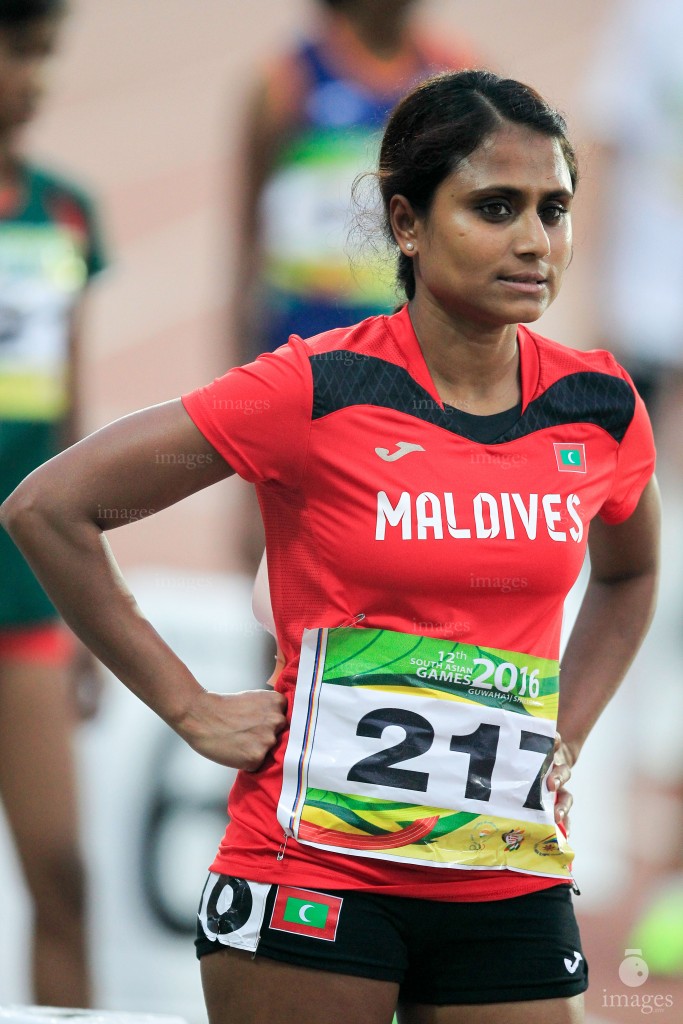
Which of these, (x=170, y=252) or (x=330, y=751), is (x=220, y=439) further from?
(x=170, y=252)

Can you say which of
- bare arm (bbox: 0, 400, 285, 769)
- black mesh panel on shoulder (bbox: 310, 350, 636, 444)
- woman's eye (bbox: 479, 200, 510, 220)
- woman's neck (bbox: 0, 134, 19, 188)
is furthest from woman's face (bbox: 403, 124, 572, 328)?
woman's neck (bbox: 0, 134, 19, 188)

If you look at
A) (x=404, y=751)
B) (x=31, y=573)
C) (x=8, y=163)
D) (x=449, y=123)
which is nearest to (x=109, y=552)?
(x=404, y=751)

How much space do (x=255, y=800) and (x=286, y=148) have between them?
2.52 meters

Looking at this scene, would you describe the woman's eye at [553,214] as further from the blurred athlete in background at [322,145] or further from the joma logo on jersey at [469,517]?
the blurred athlete in background at [322,145]

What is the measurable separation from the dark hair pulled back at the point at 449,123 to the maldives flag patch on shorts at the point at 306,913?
3.44ft

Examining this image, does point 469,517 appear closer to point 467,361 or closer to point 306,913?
point 467,361

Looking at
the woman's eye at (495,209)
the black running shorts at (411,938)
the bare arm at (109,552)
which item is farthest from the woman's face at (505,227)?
the black running shorts at (411,938)

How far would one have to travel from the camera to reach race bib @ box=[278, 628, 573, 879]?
92.4 inches

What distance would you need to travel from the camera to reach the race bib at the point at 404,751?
2348 mm

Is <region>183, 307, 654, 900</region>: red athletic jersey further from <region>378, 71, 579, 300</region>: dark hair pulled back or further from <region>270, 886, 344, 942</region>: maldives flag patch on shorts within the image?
<region>378, 71, 579, 300</region>: dark hair pulled back

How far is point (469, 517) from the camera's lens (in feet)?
7.79

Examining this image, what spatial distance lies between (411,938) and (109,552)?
A: 73 cm

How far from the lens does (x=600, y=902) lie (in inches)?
214

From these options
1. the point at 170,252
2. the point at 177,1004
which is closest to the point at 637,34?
the point at 177,1004
